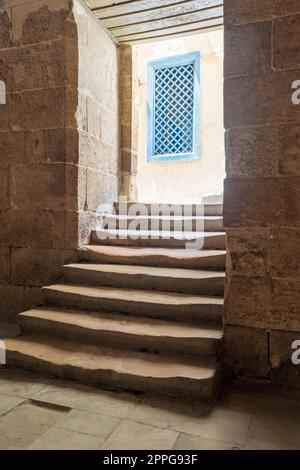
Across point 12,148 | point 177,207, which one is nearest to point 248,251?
point 177,207

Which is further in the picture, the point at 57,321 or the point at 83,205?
the point at 83,205

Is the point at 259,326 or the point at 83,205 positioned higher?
the point at 83,205

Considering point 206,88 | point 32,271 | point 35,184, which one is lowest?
point 32,271

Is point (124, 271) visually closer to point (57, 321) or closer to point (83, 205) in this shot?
point (57, 321)

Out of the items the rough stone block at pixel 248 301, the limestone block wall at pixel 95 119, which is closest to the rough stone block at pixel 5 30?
the limestone block wall at pixel 95 119

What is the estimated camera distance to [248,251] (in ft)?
6.98

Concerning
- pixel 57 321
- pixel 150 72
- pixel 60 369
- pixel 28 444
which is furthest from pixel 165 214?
pixel 150 72

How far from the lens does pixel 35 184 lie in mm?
3158

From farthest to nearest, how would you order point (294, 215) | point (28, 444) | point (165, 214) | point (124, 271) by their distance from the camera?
1. point (165, 214)
2. point (124, 271)
3. point (294, 215)
4. point (28, 444)

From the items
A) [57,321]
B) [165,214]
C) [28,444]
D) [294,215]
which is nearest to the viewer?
[28,444]

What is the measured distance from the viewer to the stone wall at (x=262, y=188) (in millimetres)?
2016

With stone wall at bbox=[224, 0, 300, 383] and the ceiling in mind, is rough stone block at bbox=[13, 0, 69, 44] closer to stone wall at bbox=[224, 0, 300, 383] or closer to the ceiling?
the ceiling

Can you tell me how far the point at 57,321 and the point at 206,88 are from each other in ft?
18.6

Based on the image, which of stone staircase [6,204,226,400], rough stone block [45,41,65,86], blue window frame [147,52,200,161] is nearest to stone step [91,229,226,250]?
stone staircase [6,204,226,400]
